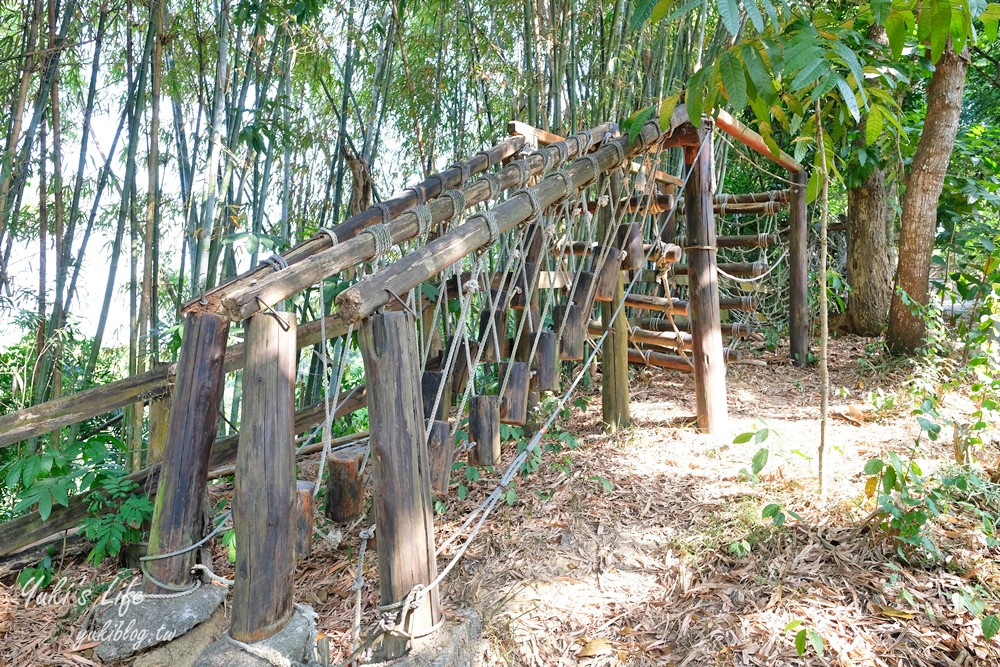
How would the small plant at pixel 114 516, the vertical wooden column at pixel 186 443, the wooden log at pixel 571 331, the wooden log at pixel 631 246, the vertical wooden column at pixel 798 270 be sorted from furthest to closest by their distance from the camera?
the vertical wooden column at pixel 798 270, the wooden log at pixel 631 246, the wooden log at pixel 571 331, the small plant at pixel 114 516, the vertical wooden column at pixel 186 443

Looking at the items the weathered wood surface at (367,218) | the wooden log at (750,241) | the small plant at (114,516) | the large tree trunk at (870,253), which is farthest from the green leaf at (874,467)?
the large tree trunk at (870,253)

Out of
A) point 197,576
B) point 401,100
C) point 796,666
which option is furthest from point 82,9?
point 796,666

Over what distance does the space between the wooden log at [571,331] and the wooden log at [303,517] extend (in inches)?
40.6

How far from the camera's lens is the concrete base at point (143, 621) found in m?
1.56

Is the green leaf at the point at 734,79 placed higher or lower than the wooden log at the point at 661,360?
higher

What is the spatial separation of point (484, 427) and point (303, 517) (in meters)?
0.54

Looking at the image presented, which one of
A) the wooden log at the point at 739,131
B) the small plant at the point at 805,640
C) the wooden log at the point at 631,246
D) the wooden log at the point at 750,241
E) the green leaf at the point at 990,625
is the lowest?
the small plant at the point at 805,640

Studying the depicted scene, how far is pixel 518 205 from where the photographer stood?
2.08 meters

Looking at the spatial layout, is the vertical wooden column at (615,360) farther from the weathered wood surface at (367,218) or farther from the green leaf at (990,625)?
the green leaf at (990,625)

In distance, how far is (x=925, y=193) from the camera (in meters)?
3.63

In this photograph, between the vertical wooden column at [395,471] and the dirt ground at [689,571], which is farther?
the dirt ground at [689,571]

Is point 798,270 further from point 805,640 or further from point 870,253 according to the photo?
point 805,640

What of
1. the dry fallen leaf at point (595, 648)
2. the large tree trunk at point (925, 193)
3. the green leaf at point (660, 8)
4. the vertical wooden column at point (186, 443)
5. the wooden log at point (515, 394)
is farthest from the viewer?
the large tree trunk at point (925, 193)

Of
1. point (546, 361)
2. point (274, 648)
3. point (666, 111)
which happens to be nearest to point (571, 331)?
point (546, 361)
